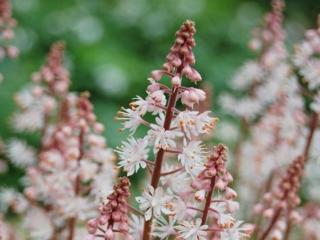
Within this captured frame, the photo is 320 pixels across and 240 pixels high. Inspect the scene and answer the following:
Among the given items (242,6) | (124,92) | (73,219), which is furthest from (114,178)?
(242,6)

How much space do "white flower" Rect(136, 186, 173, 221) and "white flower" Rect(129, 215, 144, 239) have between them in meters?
0.18

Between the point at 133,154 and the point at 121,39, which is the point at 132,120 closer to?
the point at 133,154

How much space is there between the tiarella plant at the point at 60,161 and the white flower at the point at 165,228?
0.18m

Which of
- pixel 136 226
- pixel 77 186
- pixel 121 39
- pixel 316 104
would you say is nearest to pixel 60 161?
pixel 77 186

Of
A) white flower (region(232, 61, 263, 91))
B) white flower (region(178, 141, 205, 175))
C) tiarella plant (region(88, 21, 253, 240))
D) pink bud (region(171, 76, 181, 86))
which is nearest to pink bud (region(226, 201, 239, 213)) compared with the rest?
tiarella plant (region(88, 21, 253, 240))

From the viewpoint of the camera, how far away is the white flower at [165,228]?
69.6 inches

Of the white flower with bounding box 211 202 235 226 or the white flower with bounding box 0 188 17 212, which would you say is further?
the white flower with bounding box 0 188 17 212

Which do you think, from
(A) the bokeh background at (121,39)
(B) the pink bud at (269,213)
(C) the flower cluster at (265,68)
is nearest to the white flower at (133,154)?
(B) the pink bud at (269,213)

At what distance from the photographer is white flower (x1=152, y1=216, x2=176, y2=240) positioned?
69.6 inches

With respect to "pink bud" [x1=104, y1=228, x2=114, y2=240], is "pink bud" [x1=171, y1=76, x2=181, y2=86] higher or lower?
higher

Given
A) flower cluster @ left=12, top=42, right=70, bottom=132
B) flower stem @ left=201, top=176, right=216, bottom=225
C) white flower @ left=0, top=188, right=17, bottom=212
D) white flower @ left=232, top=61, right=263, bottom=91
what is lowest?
flower stem @ left=201, top=176, right=216, bottom=225

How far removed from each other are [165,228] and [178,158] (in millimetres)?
185

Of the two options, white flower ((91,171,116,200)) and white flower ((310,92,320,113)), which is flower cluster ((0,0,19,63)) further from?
white flower ((310,92,320,113))

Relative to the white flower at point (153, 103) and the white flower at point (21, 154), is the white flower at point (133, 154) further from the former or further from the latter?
the white flower at point (21, 154)
